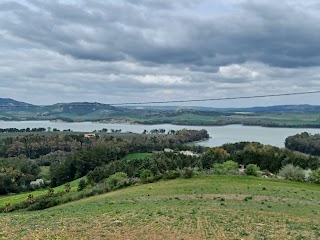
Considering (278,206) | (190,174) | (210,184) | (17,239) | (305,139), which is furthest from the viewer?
(305,139)

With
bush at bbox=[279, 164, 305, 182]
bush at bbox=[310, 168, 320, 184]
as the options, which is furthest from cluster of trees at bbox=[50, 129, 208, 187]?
bush at bbox=[310, 168, 320, 184]

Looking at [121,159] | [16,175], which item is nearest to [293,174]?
[121,159]

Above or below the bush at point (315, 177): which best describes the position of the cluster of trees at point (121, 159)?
below

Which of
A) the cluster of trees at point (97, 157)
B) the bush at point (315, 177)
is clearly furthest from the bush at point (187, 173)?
the cluster of trees at point (97, 157)

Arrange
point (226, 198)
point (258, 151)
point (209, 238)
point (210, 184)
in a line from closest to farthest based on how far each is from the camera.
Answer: point (209, 238) < point (226, 198) < point (210, 184) < point (258, 151)

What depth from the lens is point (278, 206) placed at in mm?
27844

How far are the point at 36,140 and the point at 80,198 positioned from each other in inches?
4783

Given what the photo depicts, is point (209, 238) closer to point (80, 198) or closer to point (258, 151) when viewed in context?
point (80, 198)

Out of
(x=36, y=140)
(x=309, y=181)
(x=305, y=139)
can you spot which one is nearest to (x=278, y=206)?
(x=309, y=181)

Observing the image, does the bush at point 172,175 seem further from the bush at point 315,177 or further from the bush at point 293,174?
the bush at point 315,177

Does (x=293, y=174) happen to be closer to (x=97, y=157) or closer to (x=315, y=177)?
(x=315, y=177)

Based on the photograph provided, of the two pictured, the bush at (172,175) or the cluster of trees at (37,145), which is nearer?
the bush at (172,175)

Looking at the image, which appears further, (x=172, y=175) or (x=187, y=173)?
(x=172, y=175)

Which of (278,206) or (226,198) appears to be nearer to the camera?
→ (278,206)
